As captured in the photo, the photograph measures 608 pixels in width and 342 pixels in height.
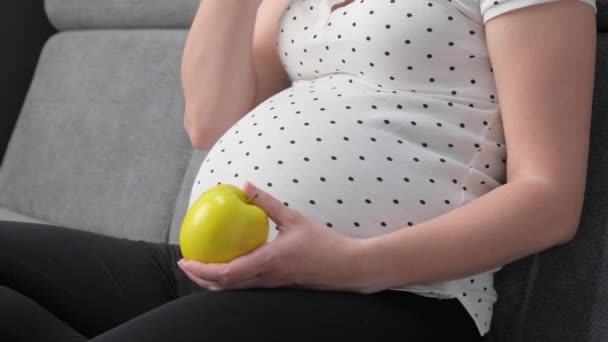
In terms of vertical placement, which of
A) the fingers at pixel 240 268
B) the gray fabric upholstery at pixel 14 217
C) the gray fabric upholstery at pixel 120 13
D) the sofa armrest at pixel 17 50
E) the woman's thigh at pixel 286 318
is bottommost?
the gray fabric upholstery at pixel 14 217

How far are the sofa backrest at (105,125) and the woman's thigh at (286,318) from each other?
1.02 metres

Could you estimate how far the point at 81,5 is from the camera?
2.40 m

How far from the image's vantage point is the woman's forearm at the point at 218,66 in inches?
49.4

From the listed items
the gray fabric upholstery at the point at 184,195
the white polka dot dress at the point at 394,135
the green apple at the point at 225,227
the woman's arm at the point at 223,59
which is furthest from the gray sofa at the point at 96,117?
the green apple at the point at 225,227

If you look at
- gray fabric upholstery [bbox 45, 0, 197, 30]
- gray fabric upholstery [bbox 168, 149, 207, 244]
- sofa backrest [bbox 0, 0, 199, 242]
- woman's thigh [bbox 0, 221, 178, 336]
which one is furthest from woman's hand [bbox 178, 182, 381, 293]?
gray fabric upholstery [bbox 45, 0, 197, 30]

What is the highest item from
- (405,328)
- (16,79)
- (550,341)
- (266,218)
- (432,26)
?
(432,26)

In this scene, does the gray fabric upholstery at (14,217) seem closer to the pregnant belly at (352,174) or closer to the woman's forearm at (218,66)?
the woman's forearm at (218,66)

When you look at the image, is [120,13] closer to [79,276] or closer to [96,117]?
[96,117]

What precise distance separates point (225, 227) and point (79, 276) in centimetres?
28

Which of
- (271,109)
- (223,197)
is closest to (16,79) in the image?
(271,109)

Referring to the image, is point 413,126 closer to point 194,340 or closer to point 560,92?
point 560,92

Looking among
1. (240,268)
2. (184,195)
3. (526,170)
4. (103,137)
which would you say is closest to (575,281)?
(526,170)

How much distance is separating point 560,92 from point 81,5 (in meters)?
1.72

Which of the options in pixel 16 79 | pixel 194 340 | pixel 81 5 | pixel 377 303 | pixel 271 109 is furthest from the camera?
pixel 16 79
